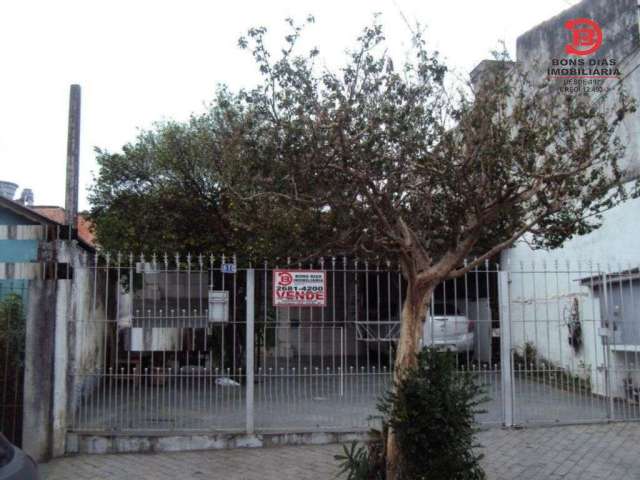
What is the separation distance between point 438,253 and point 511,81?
1.92 meters

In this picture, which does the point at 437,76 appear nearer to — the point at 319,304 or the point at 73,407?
the point at 319,304

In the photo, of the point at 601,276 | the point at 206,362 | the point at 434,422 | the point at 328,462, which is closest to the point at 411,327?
the point at 434,422

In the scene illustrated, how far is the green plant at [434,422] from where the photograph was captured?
475cm

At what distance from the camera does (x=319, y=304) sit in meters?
7.31

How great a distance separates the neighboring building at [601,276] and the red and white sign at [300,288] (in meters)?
2.71

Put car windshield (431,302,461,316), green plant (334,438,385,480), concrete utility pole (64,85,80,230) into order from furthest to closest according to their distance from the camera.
Answer: car windshield (431,302,461,316)
concrete utility pole (64,85,80,230)
green plant (334,438,385,480)

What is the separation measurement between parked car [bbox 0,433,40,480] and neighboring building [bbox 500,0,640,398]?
18.7 ft

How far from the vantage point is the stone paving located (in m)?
6.11

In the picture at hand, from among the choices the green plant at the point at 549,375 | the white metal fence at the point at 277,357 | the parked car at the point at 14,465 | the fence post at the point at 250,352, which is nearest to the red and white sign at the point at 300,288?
the white metal fence at the point at 277,357

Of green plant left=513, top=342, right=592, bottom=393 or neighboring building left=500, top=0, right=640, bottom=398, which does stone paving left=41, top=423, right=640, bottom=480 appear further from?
neighboring building left=500, top=0, right=640, bottom=398

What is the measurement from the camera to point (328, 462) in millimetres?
6535

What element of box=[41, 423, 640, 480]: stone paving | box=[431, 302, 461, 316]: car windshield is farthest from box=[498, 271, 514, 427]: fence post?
box=[431, 302, 461, 316]: car windshield

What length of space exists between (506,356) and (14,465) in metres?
5.95

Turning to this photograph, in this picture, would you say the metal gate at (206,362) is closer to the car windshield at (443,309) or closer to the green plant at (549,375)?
the car windshield at (443,309)
